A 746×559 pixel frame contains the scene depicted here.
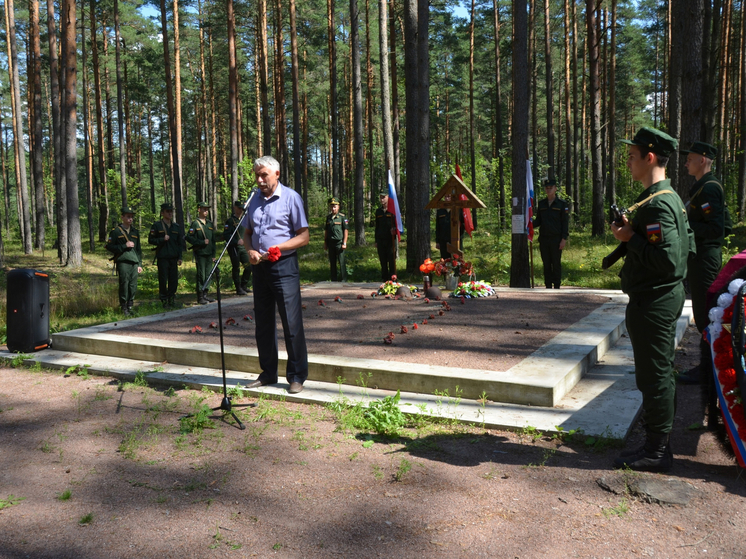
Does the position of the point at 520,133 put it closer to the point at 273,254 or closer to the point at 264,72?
the point at 273,254

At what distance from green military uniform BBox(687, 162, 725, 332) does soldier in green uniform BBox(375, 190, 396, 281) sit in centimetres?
834

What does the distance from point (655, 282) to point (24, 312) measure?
776 centimetres

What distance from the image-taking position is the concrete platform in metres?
4.82

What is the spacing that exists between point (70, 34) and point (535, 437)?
19.6 m

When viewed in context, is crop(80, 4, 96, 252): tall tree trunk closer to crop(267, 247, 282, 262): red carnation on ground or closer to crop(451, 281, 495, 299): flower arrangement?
crop(451, 281, 495, 299): flower arrangement

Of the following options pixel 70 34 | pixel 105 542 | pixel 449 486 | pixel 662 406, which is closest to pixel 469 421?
pixel 449 486

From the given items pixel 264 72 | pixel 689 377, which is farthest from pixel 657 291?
pixel 264 72

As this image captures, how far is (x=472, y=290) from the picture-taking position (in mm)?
10148

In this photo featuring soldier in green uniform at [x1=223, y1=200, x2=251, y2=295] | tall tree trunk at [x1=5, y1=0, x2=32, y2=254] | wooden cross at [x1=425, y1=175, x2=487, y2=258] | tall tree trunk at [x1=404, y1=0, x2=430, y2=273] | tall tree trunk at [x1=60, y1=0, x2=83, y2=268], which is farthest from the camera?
A: tall tree trunk at [x1=5, y1=0, x2=32, y2=254]

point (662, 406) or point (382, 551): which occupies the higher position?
point (662, 406)

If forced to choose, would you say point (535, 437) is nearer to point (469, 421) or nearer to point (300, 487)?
point (469, 421)

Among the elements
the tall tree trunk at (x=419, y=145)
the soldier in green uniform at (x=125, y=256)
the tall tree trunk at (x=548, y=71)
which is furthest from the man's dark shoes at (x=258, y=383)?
the tall tree trunk at (x=548, y=71)

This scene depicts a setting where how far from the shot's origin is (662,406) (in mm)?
3611

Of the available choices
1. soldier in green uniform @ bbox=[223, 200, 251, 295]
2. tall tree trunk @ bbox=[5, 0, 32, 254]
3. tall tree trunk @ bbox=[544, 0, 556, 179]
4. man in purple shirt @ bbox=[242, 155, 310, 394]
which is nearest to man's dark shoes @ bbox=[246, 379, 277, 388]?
man in purple shirt @ bbox=[242, 155, 310, 394]
